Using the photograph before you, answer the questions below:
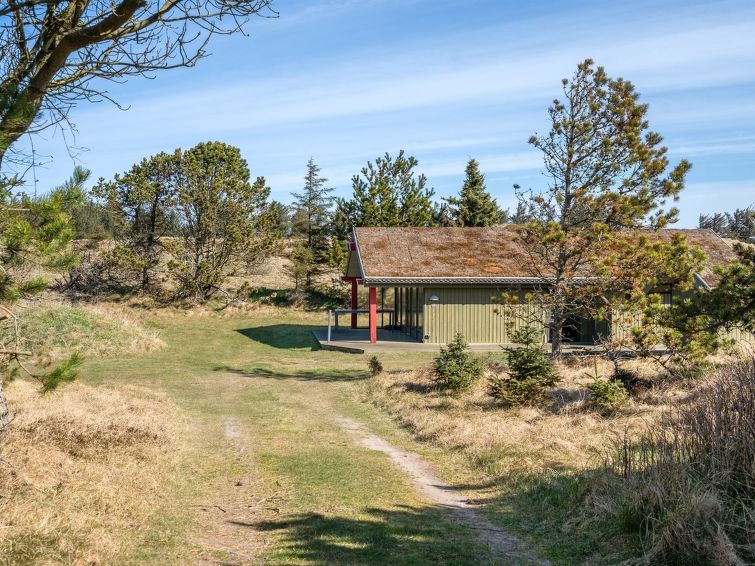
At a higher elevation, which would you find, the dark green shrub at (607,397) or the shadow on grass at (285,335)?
the dark green shrub at (607,397)

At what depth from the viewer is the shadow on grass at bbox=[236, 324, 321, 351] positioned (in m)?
26.5

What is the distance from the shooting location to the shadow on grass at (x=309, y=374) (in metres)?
19.4

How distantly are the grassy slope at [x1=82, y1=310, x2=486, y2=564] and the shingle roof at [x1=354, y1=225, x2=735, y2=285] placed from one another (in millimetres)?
6173

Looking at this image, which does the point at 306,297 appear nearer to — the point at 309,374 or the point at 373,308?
the point at 373,308

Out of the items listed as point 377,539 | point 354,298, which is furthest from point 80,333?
point 377,539

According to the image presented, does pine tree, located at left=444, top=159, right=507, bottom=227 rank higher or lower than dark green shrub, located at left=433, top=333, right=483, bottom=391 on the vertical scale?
higher

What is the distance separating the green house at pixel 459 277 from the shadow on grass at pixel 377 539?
17.2 meters

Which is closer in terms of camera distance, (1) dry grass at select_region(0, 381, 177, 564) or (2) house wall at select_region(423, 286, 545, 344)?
(1) dry grass at select_region(0, 381, 177, 564)

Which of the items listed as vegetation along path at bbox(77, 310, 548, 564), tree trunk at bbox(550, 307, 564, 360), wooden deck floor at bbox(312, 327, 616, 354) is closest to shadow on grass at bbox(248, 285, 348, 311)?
wooden deck floor at bbox(312, 327, 616, 354)

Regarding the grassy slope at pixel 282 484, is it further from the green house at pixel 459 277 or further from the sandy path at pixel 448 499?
the green house at pixel 459 277

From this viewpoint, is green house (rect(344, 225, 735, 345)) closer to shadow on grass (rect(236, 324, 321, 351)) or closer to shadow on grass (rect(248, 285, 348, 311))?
shadow on grass (rect(236, 324, 321, 351))

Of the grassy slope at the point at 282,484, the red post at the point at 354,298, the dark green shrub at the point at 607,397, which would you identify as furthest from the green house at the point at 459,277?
the dark green shrub at the point at 607,397

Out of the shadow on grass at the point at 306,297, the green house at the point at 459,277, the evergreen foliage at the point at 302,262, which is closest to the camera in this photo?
the green house at the point at 459,277

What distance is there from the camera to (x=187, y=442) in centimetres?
1116
